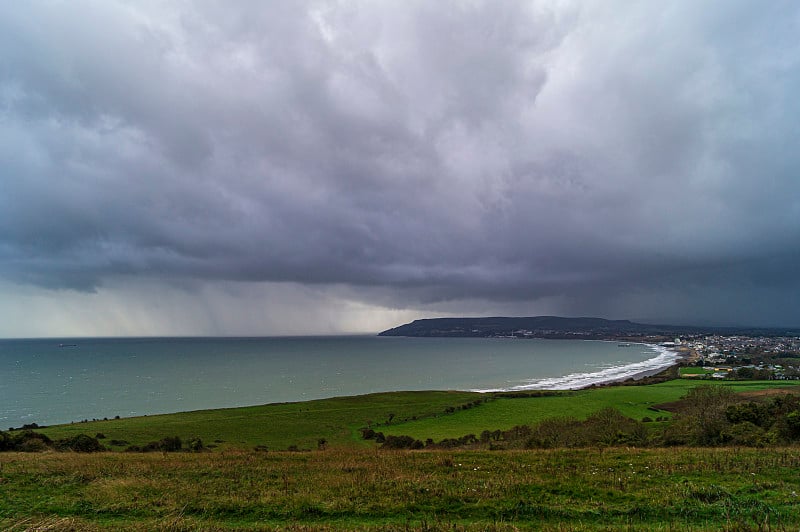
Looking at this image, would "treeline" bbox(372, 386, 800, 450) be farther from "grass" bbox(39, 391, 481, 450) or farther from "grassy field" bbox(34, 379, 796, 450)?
"grass" bbox(39, 391, 481, 450)

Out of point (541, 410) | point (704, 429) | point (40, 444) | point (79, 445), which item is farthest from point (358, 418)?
point (704, 429)

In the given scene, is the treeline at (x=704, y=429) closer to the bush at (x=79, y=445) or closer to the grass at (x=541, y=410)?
the grass at (x=541, y=410)

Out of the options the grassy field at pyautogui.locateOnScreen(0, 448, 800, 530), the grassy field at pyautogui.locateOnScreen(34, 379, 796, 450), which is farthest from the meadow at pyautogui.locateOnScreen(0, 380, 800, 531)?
the grassy field at pyautogui.locateOnScreen(34, 379, 796, 450)

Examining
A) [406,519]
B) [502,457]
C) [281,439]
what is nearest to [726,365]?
[281,439]

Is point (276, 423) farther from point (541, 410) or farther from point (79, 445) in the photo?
point (541, 410)

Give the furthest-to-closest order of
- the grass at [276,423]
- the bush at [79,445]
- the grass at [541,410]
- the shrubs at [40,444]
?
the grass at [541,410] < the grass at [276,423] < the bush at [79,445] < the shrubs at [40,444]

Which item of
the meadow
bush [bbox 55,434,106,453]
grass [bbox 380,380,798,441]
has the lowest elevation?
grass [bbox 380,380,798,441]

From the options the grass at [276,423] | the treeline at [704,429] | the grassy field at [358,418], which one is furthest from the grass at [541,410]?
the treeline at [704,429]

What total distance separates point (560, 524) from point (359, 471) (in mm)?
8181

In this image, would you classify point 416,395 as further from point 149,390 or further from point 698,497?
point 698,497

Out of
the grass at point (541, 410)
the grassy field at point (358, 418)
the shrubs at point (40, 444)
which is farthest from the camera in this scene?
the grass at point (541, 410)

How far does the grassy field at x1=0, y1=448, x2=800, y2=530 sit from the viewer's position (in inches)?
380

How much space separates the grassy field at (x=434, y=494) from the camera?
31.7ft

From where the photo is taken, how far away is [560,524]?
9.20m
